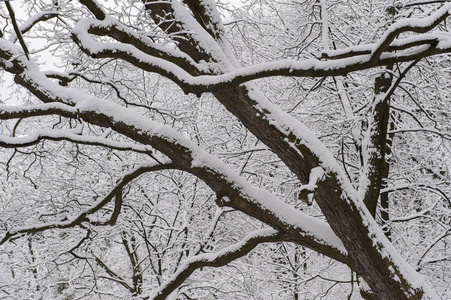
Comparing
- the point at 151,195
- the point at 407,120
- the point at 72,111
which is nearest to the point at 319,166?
the point at 72,111

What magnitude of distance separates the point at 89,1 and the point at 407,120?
5.32m

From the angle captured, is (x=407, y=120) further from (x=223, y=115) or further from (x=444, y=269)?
(x=223, y=115)

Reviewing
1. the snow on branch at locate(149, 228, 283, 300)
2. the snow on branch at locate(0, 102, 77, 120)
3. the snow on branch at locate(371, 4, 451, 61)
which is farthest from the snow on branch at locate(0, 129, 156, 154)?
the snow on branch at locate(371, 4, 451, 61)

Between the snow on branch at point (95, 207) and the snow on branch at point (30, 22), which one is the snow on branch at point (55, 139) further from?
the snow on branch at point (30, 22)

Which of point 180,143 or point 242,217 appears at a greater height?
point 242,217

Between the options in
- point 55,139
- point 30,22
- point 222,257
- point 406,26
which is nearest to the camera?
point 406,26

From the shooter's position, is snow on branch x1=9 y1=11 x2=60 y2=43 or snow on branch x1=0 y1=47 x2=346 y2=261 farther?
snow on branch x1=9 y1=11 x2=60 y2=43

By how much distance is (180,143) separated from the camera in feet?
10.4

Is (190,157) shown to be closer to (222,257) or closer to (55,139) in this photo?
(55,139)

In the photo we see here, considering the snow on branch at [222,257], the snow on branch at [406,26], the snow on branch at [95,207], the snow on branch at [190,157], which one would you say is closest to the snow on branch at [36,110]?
the snow on branch at [190,157]

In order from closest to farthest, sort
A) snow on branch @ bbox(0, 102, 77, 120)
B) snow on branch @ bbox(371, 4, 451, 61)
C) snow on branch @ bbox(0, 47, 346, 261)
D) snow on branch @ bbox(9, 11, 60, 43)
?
snow on branch @ bbox(371, 4, 451, 61), snow on branch @ bbox(0, 102, 77, 120), snow on branch @ bbox(0, 47, 346, 261), snow on branch @ bbox(9, 11, 60, 43)

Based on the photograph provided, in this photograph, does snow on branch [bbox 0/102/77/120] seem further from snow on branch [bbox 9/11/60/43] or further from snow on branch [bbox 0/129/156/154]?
snow on branch [bbox 9/11/60/43]

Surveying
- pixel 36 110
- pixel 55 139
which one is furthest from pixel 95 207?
pixel 36 110

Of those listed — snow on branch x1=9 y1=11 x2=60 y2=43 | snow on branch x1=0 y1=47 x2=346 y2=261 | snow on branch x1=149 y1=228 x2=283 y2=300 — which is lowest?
snow on branch x1=149 y1=228 x2=283 y2=300
